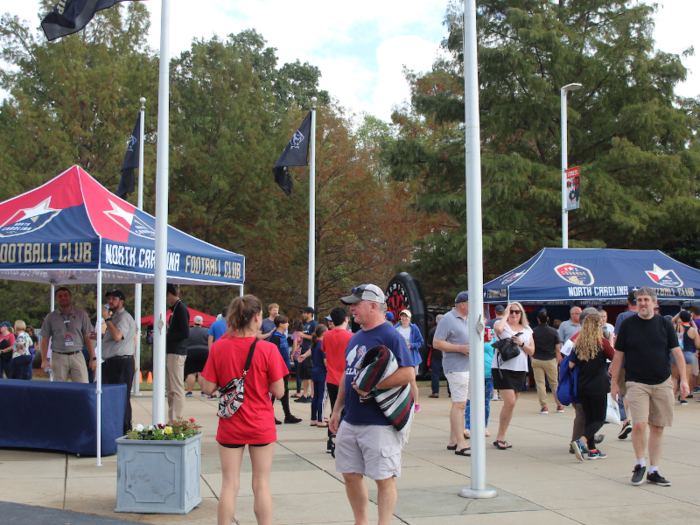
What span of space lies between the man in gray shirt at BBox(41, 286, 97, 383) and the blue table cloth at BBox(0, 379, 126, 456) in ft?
3.44

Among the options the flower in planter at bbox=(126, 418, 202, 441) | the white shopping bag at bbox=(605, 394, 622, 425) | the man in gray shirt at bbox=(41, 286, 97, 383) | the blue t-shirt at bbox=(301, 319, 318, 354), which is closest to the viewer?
the flower in planter at bbox=(126, 418, 202, 441)

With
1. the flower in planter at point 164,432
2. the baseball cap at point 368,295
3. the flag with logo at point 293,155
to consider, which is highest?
the flag with logo at point 293,155

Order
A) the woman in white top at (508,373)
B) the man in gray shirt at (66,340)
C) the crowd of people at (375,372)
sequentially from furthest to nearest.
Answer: the man in gray shirt at (66,340) → the woman in white top at (508,373) → the crowd of people at (375,372)

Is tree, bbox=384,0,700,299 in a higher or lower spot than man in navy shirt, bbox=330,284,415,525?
higher

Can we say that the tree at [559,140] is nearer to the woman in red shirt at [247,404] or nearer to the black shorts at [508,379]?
the black shorts at [508,379]

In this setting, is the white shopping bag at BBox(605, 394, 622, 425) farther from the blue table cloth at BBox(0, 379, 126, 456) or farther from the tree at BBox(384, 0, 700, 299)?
the tree at BBox(384, 0, 700, 299)

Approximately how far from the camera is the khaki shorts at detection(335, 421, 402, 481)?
4.43 m

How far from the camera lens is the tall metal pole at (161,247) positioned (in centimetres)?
660

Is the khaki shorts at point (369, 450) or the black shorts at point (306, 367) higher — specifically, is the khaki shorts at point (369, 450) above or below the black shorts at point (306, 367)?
above

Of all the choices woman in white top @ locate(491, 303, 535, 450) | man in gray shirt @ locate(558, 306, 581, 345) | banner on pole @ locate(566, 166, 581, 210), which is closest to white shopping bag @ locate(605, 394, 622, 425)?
woman in white top @ locate(491, 303, 535, 450)

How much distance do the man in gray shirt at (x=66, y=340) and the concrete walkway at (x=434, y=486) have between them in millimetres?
1446

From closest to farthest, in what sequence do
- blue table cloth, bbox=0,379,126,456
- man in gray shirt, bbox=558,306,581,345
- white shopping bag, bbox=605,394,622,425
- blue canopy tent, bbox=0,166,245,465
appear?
blue canopy tent, bbox=0,166,245,465 < blue table cloth, bbox=0,379,126,456 < white shopping bag, bbox=605,394,622,425 < man in gray shirt, bbox=558,306,581,345

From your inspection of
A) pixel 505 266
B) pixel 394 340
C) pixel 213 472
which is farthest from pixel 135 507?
pixel 505 266

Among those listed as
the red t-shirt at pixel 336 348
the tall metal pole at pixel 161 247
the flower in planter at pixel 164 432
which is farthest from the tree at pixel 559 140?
the flower in planter at pixel 164 432
